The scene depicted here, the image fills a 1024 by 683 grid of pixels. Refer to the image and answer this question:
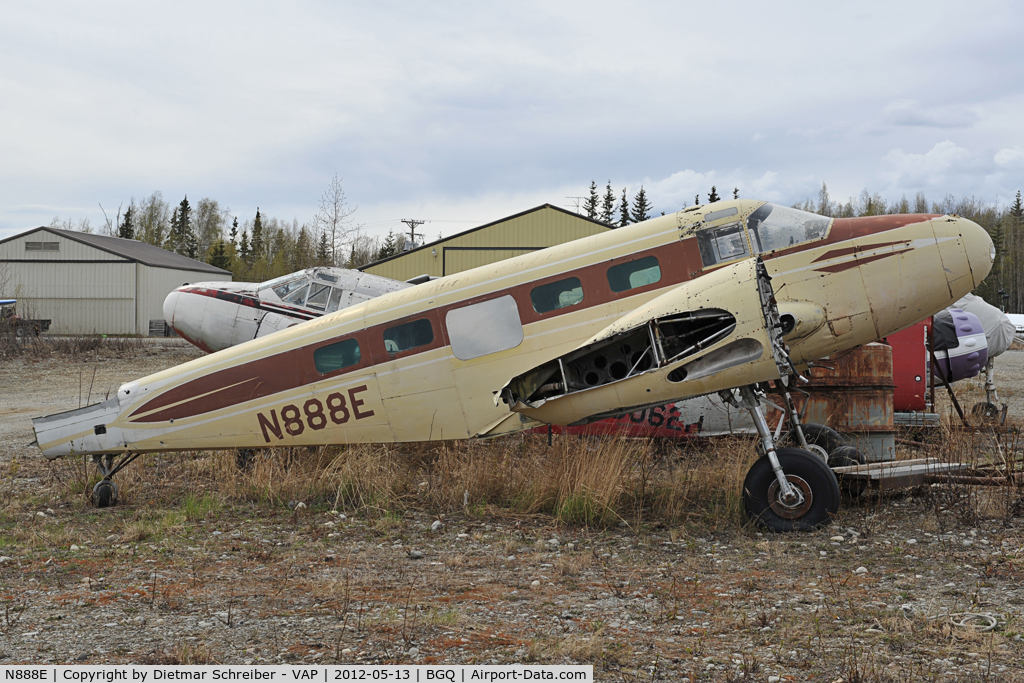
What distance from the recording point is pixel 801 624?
4.97m

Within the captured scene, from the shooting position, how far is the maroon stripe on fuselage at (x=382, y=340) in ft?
25.5

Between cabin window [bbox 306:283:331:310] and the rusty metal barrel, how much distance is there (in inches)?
361

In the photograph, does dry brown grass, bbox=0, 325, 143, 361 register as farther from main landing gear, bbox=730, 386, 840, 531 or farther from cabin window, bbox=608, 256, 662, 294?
main landing gear, bbox=730, 386, 840, 531

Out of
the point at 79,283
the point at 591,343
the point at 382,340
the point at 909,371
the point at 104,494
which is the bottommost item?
the point at 104,494

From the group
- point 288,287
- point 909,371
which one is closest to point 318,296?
point 288,287

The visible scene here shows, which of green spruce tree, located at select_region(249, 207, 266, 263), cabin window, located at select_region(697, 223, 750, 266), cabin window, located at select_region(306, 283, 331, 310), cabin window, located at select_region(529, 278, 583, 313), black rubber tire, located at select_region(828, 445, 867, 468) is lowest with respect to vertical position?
black rubber tire, located at select_region(828, 445, 867, 468)

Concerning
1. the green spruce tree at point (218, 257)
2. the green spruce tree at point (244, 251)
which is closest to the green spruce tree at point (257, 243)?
the green spruce tree at point (244, 251)

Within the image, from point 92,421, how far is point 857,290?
8.68 m

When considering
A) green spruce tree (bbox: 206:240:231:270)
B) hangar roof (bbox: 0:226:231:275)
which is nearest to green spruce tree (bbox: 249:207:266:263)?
green spruce tree (bbox: 206:240:231:270)

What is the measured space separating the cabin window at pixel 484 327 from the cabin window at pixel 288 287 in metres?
7.51

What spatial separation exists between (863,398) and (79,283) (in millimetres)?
49133

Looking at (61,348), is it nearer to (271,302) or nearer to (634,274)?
(271,302)

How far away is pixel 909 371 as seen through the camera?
12.0 metres

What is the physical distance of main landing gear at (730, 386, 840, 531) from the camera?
23.6ft
